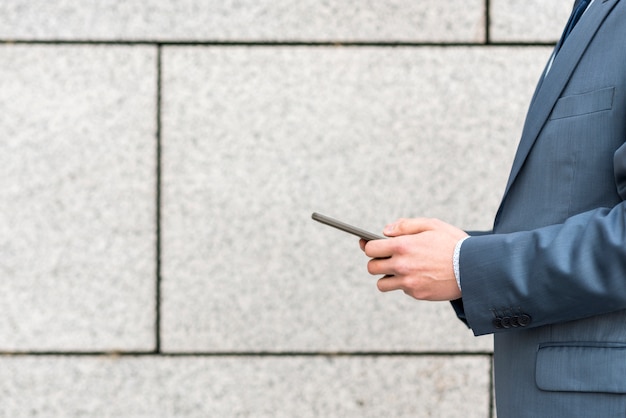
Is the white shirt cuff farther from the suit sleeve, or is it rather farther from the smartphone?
the smartphone

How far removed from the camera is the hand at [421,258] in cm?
147

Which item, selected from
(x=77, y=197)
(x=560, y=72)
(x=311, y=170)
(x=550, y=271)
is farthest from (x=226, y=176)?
(x=550, y=271)

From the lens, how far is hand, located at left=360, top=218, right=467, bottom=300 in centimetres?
147

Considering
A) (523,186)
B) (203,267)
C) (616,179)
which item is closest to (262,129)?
(203,267)

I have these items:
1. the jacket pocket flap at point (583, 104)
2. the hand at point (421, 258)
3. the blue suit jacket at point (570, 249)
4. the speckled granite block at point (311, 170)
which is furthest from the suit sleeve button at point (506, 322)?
the speckled granite block at point (311, 170)

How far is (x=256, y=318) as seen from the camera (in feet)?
9.80

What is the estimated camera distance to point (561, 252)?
133 centimetres

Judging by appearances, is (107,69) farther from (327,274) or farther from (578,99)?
(578,99)

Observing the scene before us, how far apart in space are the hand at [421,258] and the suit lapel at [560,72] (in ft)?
0.76

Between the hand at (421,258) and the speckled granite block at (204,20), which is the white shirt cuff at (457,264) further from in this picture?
the speckled granite block at (204,20)

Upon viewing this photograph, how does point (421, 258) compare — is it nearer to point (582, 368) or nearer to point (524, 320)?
point (524, 320)

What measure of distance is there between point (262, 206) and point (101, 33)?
101 centimetres

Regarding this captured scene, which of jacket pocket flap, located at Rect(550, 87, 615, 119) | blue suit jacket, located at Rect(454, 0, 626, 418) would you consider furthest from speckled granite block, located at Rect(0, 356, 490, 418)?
jacket pocket flap, located at Rect(550, 87, 615, 119)

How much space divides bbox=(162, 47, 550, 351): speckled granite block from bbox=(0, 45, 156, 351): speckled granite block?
12 cm
